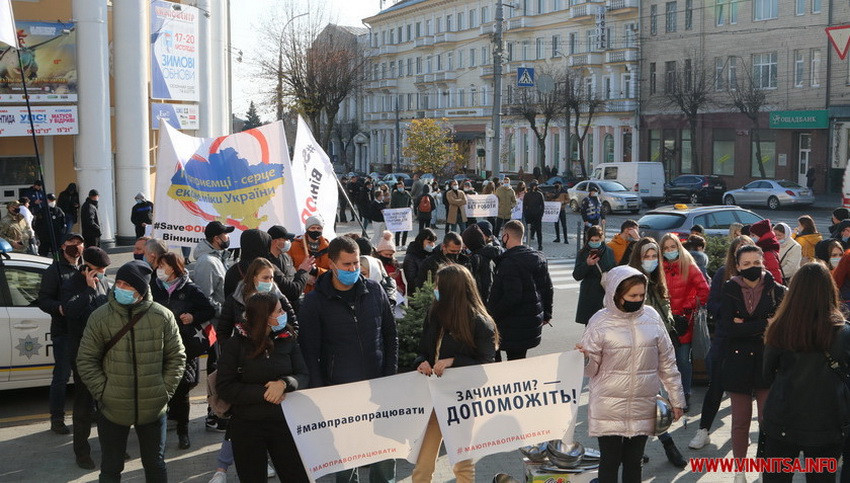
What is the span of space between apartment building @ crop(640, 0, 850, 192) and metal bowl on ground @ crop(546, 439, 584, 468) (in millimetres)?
44076

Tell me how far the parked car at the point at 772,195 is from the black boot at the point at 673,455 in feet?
120

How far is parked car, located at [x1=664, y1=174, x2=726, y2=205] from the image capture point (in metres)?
45.5

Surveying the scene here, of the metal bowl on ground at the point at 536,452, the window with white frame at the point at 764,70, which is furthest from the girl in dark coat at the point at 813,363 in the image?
the window with white frame at the point at 764,70

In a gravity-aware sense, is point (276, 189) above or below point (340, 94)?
below

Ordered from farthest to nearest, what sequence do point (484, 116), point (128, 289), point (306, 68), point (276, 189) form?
point (484, 116), point (306, 68), point (276, 189), point (128, 289)

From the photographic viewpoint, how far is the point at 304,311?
20.9ft

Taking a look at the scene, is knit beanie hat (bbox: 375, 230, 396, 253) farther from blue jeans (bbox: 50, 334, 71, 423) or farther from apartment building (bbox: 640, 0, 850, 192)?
apartment building (bbox: 640, 0, 850, 192)

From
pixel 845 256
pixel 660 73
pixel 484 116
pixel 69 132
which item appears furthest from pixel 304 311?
pixel 484 116

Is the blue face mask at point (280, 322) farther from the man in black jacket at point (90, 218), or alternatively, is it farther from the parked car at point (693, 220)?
the man in black jacket at point (90, 218)

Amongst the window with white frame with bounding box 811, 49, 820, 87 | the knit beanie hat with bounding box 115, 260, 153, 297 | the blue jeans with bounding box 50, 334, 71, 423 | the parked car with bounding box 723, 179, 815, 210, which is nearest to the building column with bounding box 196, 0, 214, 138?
the blue jeans with bounding box 50, 334, 71, 423

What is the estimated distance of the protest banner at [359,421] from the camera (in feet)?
20.5

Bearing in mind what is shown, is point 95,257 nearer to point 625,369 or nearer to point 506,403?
point 506,403

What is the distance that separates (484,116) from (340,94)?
97.2ft

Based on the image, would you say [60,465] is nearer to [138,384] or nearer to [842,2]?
[138,384]
